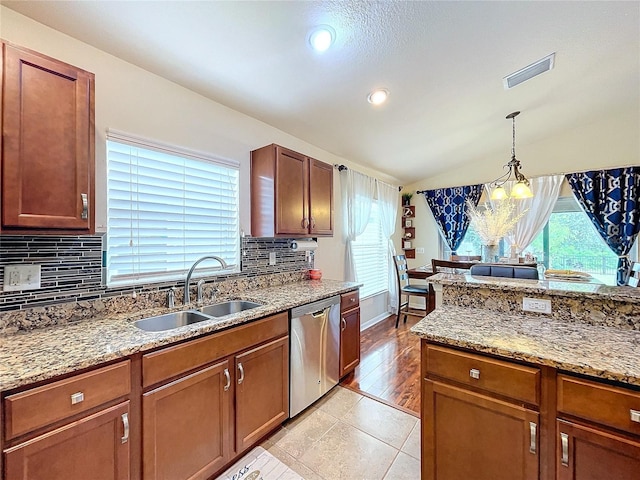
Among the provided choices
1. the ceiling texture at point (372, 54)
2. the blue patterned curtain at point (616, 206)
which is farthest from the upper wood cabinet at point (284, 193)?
the blue patterned curtain at point (616, 206)

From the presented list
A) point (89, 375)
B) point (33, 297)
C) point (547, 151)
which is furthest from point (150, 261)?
point (547, 151)

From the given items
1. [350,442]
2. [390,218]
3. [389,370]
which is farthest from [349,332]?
[390,218]

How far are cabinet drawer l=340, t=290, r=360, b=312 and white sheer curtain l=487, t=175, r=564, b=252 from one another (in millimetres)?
3032

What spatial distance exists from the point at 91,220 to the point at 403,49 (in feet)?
6.90

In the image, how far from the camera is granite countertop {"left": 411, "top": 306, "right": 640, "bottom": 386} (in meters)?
0.99

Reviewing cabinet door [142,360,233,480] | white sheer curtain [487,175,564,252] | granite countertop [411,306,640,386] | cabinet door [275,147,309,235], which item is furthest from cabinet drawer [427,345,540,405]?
white sheer curtain [487,175,564,252]

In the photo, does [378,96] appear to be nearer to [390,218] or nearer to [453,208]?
[390,218]

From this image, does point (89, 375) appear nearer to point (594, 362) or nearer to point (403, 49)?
point (594, 362)

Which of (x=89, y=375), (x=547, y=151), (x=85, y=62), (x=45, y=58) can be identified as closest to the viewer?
(x=89, y=375)

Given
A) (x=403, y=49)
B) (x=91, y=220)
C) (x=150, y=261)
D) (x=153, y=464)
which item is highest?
(x=403, y=49)

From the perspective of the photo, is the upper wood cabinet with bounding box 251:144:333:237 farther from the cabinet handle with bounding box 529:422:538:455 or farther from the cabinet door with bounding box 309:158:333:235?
the cabinet handle with bounding box 529:422:538:455

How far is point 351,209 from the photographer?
145 inches

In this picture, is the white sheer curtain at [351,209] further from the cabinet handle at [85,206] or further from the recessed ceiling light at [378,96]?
the cabinet handle at [85,206]

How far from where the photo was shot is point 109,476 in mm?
1148
